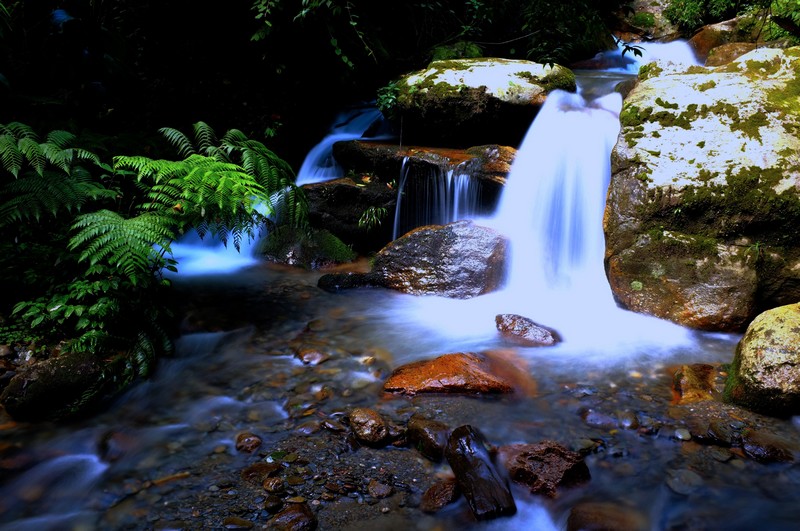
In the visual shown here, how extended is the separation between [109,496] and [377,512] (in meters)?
1.32

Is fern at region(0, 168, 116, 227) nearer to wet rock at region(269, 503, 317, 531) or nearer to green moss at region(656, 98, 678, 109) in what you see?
wet rock at region(269, 503, 317, 531)

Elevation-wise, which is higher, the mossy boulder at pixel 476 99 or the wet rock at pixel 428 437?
the mossy boulder at pixel 476 99

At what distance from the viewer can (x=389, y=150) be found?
7117 mm

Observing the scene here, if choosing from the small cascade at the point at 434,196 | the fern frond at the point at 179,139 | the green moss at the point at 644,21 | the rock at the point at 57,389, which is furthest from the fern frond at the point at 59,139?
the green moss at the point at 644,21

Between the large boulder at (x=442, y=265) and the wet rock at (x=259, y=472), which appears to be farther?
the large boulder at (x=442, y=265)

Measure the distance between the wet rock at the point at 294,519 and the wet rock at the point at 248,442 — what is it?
57cm

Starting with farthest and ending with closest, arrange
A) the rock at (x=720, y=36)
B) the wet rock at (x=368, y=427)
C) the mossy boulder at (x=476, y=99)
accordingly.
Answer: the rock at (x=720, y=36), the mossy boulder at (x=476, y=99), the wet rock at (x=368, y=427)

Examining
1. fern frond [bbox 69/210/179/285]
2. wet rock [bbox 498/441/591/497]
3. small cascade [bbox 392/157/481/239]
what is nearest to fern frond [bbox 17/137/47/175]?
fern frond [bbox 69/210/179/285]

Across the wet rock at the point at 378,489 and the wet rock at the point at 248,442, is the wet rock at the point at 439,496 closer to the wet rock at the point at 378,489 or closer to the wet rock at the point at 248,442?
the wet rock at the point at 378,489

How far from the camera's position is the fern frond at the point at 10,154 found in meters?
3.23

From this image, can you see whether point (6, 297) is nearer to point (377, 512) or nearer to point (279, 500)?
point (279, 500)

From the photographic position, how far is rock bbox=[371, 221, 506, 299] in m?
5.43

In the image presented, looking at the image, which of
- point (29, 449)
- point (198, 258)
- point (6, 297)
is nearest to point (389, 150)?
point (198, 258)

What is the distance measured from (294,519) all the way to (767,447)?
2.54 meters
